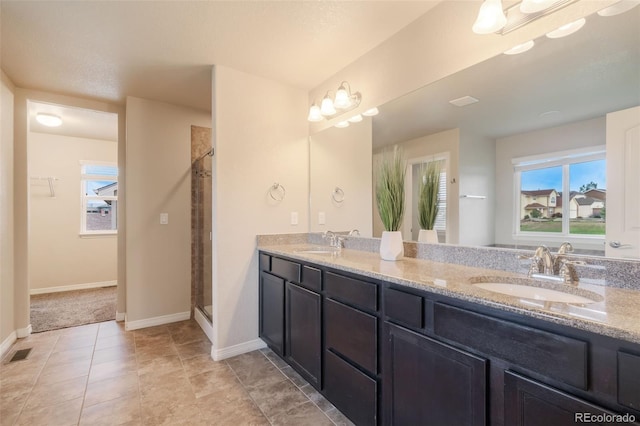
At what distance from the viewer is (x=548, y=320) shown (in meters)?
0.83

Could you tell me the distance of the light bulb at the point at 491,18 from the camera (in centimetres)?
134

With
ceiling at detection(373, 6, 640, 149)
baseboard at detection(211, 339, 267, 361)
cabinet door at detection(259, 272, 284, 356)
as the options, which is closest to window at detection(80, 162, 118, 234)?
baseboard at detection(211, 339, 267, 361)

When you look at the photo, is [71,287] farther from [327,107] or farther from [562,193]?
[562,193]

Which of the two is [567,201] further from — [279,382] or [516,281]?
[279,382]

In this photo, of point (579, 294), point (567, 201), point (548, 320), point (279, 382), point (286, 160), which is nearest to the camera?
point (548, 320)

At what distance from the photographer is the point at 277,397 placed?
192 centimetres

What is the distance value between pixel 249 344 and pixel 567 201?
242cm

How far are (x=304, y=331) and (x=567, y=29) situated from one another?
204 cm

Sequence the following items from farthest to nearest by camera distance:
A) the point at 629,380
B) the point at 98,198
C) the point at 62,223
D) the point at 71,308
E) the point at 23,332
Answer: the point at 98,198 → the point at 62,223 → the point at 71,308 → the point at 23,332 → the point at 629,380

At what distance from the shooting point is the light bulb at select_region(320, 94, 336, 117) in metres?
2.46

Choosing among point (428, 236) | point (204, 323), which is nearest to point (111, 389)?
point (204, 323)

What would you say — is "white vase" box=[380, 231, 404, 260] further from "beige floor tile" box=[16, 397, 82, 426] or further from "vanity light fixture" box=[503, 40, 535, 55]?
"beige floor tile" box=[16, 397, 82, 426]

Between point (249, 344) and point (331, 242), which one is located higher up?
point (331, 242)

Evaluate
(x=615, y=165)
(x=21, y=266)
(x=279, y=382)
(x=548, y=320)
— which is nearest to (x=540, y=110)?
(x=615, y=165)
